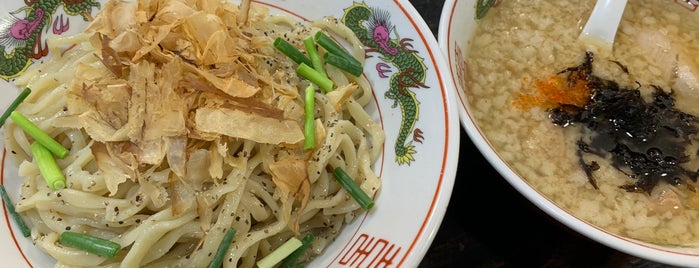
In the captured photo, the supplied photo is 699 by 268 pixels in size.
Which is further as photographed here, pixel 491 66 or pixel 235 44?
pixel 491 66

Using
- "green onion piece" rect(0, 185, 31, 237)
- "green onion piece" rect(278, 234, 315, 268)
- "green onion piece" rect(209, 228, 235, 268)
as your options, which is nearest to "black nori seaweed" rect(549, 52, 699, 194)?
"green onion piece" rect(278, 234, 315, 268)

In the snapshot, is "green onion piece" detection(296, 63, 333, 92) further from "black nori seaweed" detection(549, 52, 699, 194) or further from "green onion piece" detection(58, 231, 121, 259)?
"black nori seaweed" detection(549, 52, 699, 194)

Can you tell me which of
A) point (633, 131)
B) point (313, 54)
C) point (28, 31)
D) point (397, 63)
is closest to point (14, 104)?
point (28, 31)

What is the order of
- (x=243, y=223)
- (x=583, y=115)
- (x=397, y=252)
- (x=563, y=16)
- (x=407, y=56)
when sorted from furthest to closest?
(x=563, y=16) → (x=583, y=115) → (x=407, y=56) → (x=243, y=223) → (x=397, y=252)

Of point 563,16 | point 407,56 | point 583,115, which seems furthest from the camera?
point 563,16

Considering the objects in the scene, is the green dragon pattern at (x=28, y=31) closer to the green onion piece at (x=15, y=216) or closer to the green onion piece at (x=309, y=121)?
the green onion piece at (x=15, y=216)

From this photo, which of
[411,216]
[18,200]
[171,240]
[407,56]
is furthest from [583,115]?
[18,200]

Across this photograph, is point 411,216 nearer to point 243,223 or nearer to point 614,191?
point 243,223
